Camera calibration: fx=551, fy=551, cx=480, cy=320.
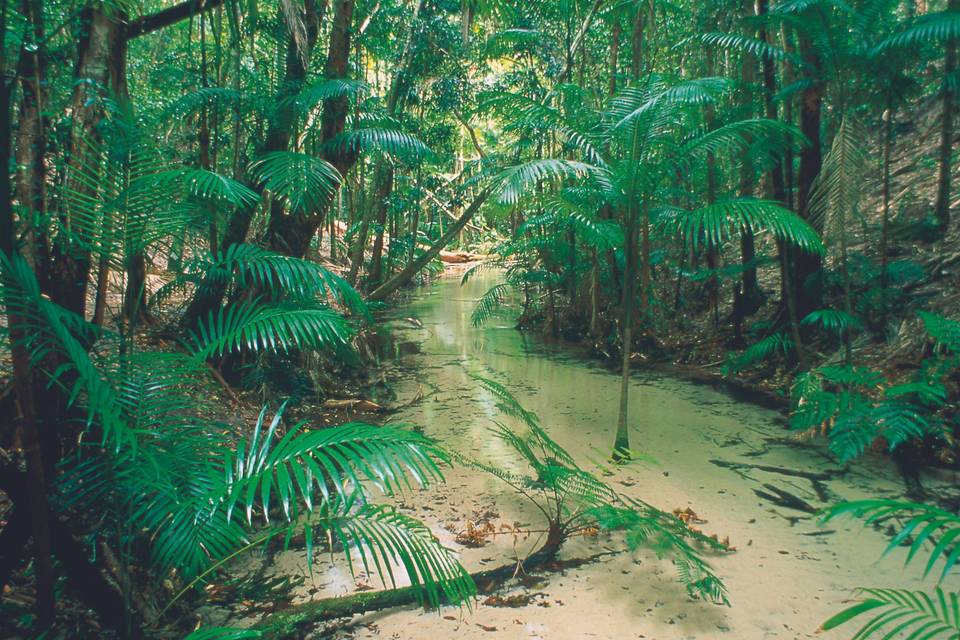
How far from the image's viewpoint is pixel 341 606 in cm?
219

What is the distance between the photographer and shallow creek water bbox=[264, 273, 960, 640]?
7.26 ft

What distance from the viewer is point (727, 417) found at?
4922mm

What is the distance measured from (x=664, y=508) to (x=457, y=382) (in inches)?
130

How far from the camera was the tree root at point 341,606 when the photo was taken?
2018 millimetres

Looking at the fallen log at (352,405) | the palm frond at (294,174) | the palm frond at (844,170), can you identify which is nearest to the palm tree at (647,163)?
the palm frond at (844,170)

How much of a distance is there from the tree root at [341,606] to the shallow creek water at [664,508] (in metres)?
0.06

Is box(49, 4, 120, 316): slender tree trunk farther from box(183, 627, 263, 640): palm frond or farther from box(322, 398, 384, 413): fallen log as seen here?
box(322, 398, 384, 413): fallen log

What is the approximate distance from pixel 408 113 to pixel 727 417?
6.85 meters

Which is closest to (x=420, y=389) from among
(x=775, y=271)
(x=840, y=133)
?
(x=840, y=133)

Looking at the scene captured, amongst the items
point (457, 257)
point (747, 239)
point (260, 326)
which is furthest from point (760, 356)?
point (457, 257)

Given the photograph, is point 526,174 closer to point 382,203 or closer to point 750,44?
point 750,44

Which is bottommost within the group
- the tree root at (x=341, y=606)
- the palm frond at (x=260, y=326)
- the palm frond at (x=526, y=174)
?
the tree root at (x=341, y=606)

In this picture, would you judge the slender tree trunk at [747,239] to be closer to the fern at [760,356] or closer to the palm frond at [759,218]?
the fern at [760,356]

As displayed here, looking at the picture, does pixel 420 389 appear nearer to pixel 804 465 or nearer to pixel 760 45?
pixel 804 465
